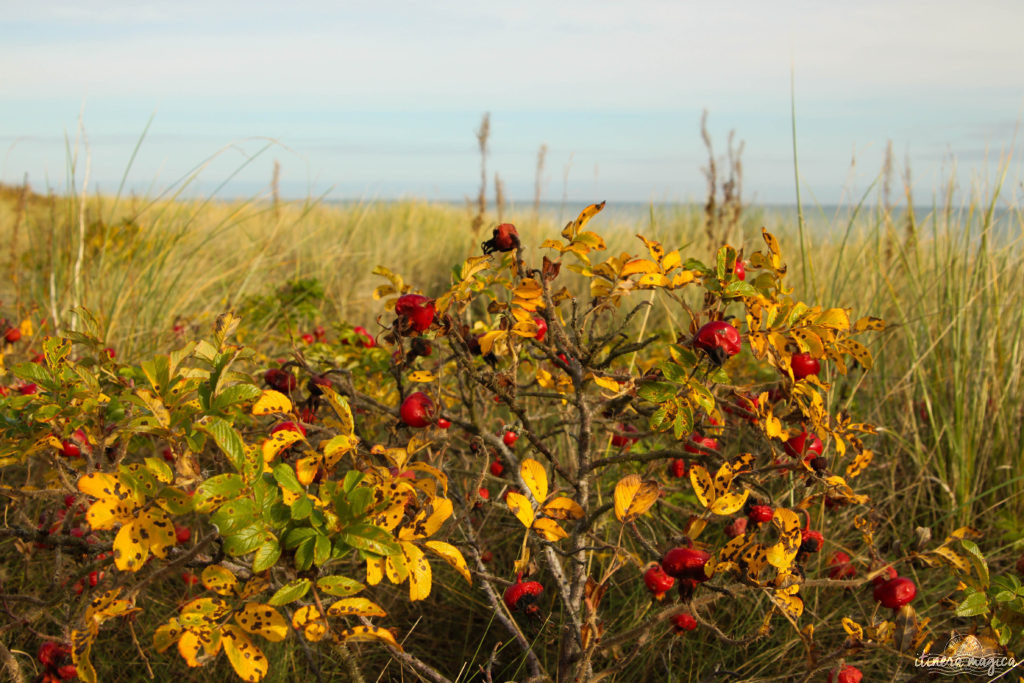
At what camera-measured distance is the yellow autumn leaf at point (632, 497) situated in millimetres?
952

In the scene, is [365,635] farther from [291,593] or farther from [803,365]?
[803,365]

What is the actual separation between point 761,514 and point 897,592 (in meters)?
0.29

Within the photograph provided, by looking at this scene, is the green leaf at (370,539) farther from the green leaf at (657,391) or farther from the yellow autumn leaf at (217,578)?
the green leaf at (657,391)

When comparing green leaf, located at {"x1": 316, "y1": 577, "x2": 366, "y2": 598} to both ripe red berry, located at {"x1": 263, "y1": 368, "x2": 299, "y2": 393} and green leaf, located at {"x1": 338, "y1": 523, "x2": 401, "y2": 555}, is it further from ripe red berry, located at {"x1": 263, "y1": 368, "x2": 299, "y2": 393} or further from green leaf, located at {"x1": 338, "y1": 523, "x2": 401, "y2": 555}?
ripe red berry, located at {"x1": 263, "y1": 368, "x2": 299, "y2": 393}

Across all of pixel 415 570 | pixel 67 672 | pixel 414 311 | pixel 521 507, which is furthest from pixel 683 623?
pixel 67 672

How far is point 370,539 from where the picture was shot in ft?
2.63

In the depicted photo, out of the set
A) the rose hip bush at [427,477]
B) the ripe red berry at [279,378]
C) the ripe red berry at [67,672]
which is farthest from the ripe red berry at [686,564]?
the ripe red berry at [67,672]

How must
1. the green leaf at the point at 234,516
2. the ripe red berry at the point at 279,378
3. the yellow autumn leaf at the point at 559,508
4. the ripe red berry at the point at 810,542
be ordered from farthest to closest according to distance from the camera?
1. the ripe red berry at the point at 279,378
2. the ripe red berry at the point at 810,542
3. the yellow autumn leaf at the point at 559,508
4. the green leaf at the point at 234,516

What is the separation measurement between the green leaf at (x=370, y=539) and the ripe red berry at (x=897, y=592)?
0.83 m

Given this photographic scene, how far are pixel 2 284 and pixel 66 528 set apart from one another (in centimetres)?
418

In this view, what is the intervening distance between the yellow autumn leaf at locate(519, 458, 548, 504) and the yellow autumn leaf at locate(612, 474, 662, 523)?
0.10 metres

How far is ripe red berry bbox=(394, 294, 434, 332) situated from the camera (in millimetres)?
1031

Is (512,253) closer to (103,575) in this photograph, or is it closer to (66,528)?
(66,528)

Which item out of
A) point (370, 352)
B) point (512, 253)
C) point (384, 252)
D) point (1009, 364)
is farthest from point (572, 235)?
point (384, 252)
